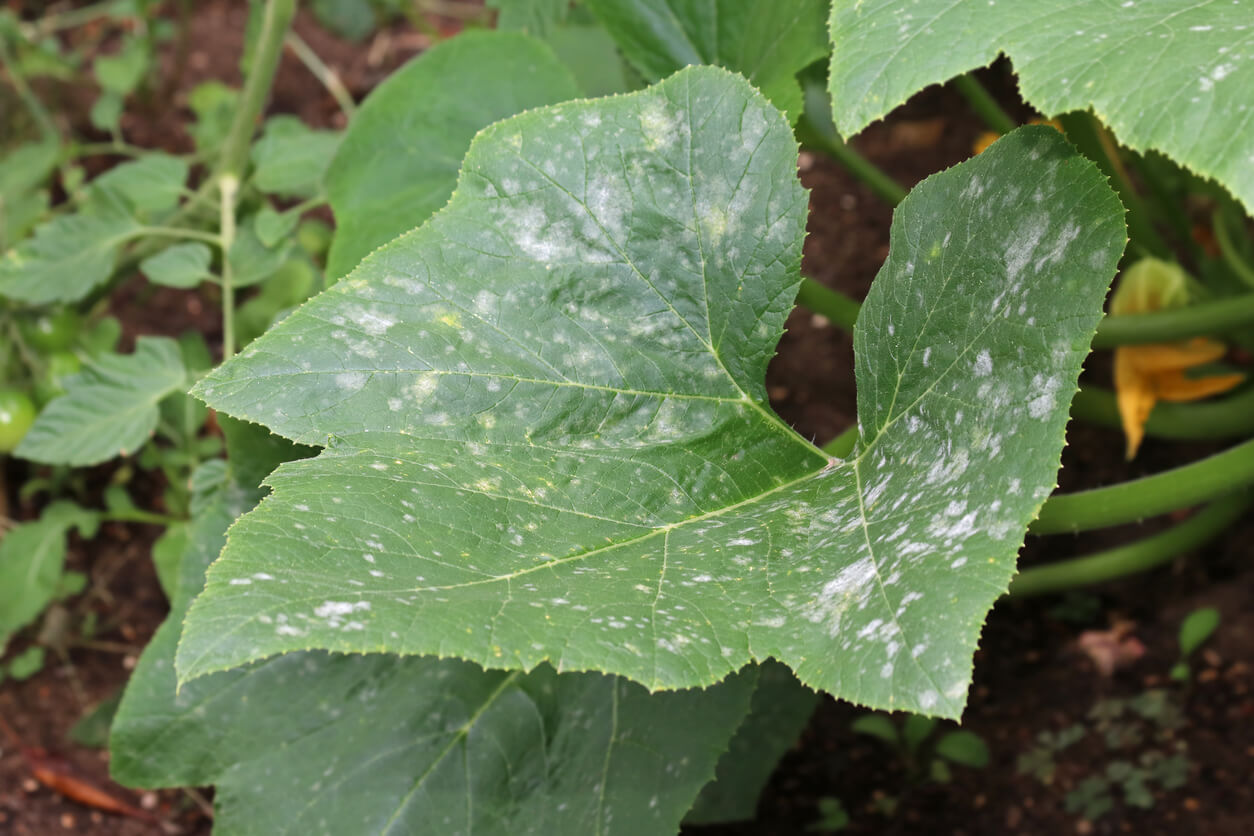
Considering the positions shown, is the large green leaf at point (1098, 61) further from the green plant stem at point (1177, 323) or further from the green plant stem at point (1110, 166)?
the green plant stem at point (1177, 323)

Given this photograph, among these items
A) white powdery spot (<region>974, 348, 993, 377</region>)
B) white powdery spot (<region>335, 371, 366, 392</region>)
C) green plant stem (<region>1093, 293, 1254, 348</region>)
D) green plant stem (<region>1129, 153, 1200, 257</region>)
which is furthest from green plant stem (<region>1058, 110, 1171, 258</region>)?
white powdery spot (<region>335, 371, 366, 392</region>)

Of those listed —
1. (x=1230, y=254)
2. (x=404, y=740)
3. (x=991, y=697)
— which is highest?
(x=1230, y=254)

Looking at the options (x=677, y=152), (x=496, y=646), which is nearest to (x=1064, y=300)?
(x=677, y=152)

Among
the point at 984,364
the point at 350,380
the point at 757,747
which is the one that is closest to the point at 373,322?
the point at 350,380

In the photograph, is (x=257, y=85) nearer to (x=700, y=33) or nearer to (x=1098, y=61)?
(x=700, y=33)

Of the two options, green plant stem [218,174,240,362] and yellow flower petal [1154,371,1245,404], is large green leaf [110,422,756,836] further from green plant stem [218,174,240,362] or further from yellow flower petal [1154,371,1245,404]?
yellow flower petal [1154,371,1245,404]
